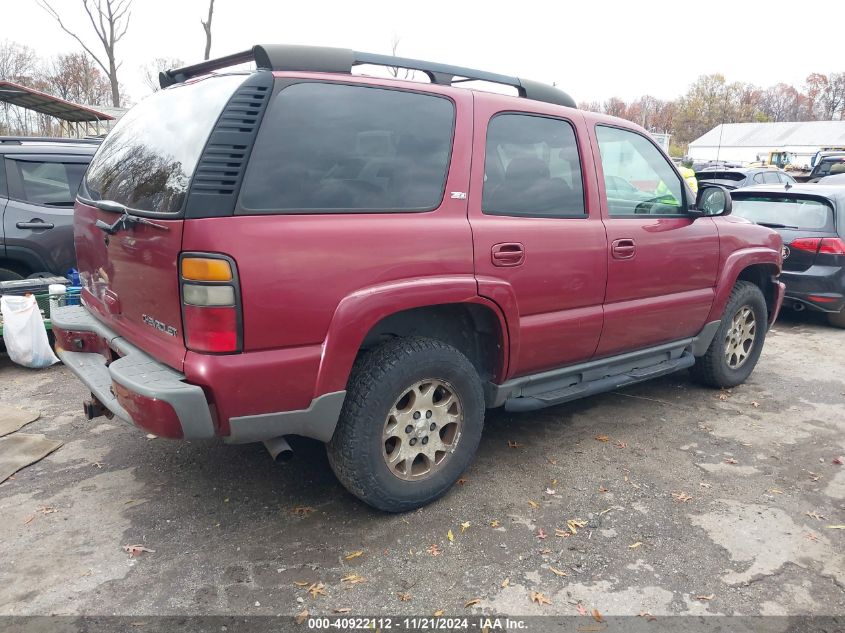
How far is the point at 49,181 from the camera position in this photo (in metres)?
5.70

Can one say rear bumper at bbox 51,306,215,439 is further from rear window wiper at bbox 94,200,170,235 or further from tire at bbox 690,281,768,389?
tire at bbox 690,281,768,389

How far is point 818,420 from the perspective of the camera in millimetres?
4465

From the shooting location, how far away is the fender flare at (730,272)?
4469 millimetres

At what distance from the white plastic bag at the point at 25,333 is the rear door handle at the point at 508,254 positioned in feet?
13.0

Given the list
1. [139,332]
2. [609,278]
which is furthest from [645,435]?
[139,332]

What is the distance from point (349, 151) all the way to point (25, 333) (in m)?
3.83

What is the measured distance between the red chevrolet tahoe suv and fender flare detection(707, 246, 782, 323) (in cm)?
65

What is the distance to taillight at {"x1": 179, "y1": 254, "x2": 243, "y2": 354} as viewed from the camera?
2.35m

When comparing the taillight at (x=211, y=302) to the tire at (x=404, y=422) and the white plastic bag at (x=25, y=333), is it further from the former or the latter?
the white plastic bag at (x=25, y=333)

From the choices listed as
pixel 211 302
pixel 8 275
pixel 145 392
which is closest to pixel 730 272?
pixel 211 302

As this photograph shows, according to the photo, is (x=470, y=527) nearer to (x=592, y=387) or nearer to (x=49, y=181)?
(x=592, y=387)

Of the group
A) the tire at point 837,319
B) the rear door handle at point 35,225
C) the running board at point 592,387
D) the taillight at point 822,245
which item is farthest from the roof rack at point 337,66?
the tire at point 837,319

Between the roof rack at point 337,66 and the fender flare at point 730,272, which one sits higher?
the roof rack at point 337,66

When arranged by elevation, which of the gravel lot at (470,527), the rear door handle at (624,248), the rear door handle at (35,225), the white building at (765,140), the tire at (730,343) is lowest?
the gravel lot at (470,527)
